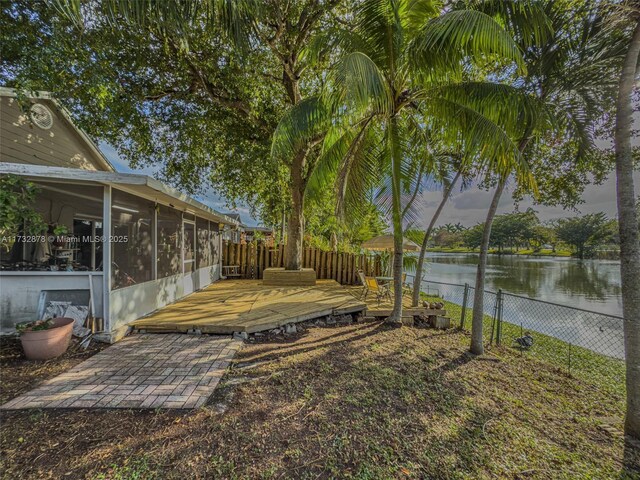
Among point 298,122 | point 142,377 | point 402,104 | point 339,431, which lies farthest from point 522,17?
point 142,377

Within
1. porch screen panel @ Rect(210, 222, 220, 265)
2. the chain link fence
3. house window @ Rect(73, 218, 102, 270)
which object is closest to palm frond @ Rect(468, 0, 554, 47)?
the chain link fence

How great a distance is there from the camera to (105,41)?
5.05 metres

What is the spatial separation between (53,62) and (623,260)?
8527mm

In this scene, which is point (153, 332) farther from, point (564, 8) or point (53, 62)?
point (564, 8)

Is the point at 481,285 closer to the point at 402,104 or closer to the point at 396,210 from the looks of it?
the point at 396,210

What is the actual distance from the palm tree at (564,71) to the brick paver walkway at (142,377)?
181 inches

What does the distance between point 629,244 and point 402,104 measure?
3.72 metres

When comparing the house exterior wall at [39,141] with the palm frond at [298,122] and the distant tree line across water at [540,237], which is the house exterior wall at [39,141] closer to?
the palm frond at [298,122]

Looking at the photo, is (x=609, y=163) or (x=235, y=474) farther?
(x=609, y=163)

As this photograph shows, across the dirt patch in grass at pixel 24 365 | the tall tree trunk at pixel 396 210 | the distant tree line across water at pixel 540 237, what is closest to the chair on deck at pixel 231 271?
the dirt patch in grass at pixel 24 365

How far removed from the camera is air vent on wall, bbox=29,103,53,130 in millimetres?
5922

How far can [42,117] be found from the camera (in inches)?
239

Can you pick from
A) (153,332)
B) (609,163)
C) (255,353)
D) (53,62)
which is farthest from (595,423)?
(53,62)

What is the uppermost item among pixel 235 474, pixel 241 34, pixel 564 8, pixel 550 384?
pixel 564 8
